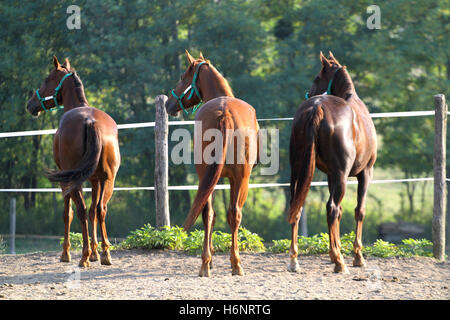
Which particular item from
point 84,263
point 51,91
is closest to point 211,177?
point 84,263

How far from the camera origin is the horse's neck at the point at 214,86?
6016mm

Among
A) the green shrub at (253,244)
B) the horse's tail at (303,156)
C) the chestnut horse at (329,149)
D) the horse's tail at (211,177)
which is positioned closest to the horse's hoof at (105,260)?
the green shrub at (253,244)

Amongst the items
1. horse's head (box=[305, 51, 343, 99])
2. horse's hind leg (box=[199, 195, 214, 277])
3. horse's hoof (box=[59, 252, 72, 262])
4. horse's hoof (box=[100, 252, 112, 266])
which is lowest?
horse's hoof (box=[59, 252, 72, 262])

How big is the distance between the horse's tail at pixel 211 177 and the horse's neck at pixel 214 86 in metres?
0.74

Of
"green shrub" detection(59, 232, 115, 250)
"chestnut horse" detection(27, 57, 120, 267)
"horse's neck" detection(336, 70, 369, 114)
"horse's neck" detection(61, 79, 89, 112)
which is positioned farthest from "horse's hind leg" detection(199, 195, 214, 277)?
"green shrub" detection(59, 232, 115, 250)

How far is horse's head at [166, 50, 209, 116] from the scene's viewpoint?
626cm

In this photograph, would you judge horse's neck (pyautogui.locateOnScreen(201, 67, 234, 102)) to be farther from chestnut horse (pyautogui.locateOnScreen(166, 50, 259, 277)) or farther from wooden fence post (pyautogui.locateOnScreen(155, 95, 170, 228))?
wooden fence post (pyautogui.locateOnScreen(155, 95, 170, 228))

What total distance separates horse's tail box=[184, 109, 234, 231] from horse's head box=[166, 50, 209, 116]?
42.0 inches

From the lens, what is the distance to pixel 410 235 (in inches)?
680

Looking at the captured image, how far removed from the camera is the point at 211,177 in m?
5.08

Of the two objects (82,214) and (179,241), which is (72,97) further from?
(179,241)

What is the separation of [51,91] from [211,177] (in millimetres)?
2894

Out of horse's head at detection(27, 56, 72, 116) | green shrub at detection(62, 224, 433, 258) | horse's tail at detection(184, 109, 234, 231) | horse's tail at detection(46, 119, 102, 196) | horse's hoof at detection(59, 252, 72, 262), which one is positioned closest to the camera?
horse's tail at detection(184, 109, 234, 231)

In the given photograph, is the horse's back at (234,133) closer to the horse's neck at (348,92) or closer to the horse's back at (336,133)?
the horse's back at (336,133)
